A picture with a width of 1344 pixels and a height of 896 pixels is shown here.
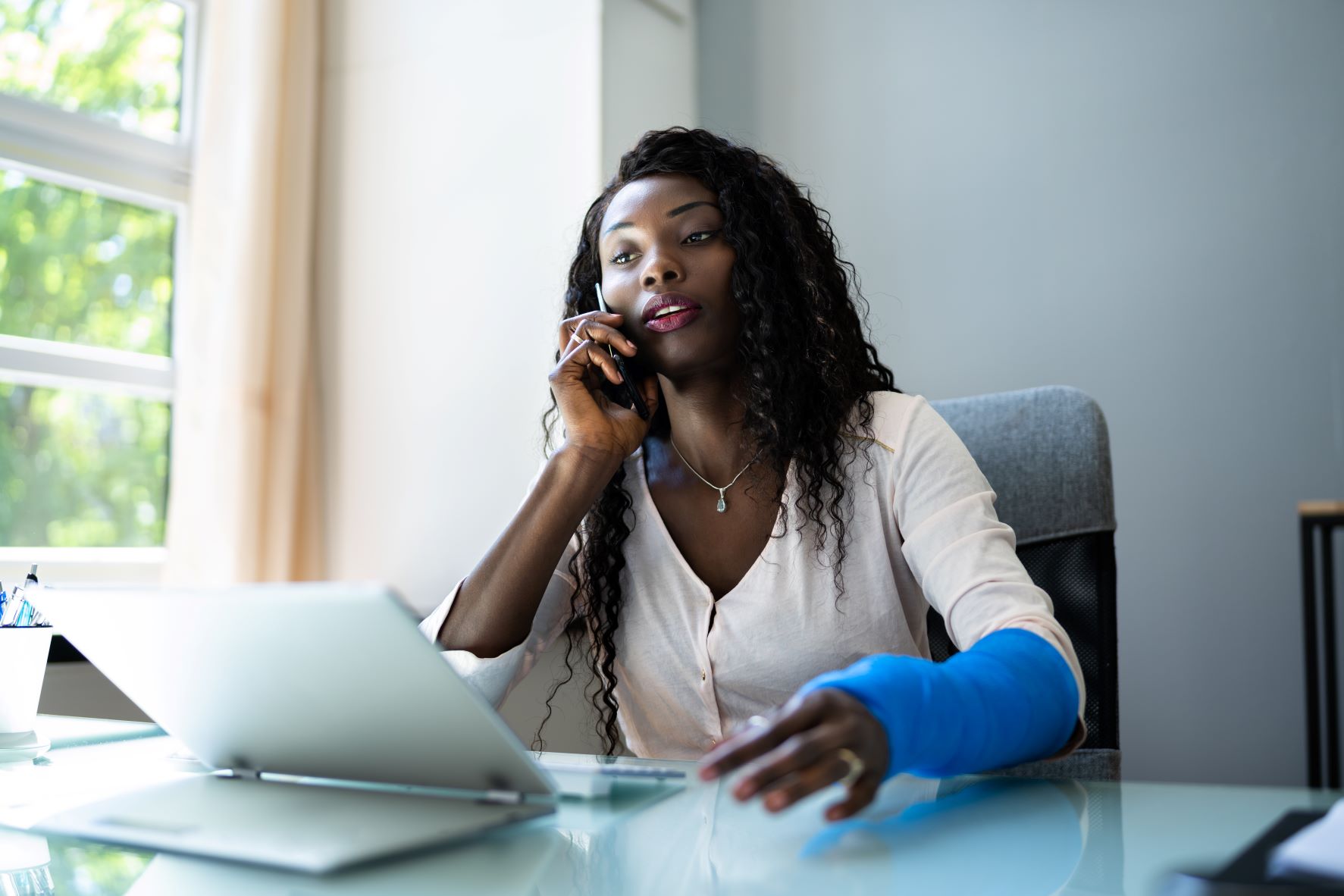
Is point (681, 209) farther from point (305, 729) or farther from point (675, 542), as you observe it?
point (305, 729)

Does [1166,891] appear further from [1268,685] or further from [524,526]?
[1268,685]

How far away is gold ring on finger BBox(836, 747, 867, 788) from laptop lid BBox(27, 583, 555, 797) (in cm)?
17

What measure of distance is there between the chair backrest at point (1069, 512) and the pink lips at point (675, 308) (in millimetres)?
406

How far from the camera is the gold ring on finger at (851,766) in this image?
534mm

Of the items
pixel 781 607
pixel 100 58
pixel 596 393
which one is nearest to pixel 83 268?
pixel 100 58

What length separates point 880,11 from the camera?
2559mm

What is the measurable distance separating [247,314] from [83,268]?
39 centimetres

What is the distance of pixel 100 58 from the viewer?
251cm

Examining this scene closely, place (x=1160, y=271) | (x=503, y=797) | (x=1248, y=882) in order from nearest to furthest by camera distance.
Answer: (x=1248, y=882), (x=503, y=797), (x=1160, y=271)

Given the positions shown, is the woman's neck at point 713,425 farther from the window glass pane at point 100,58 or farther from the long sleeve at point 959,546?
the window glass pane at point 100,58

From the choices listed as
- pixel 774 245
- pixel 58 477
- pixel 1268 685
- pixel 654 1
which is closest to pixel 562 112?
pixel 654 1

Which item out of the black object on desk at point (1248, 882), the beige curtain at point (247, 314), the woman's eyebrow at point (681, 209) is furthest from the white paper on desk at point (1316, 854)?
the beige curtain at point (247, 314)

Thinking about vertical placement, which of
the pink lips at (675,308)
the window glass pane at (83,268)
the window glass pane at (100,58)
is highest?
the window glass pane at (100,58)

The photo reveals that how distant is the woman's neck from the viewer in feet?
4.49
